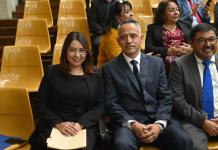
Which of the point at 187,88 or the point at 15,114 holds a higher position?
the point at 187,88

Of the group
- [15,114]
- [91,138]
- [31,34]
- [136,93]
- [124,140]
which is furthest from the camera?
[31,34]

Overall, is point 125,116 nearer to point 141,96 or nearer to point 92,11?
point 141,96

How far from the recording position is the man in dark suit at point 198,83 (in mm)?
2457

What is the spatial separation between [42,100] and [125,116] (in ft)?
1.83

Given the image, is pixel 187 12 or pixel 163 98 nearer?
pixel 163 98

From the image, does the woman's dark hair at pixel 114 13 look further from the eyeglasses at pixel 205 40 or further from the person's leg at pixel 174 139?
the person's leg at pixel 174 139

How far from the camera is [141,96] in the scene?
2.46 meters

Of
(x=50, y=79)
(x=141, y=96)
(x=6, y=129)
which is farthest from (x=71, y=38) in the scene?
(x=6, y=129)

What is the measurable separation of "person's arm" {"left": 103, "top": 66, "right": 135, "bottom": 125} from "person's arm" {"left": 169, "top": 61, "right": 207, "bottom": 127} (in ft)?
1.12

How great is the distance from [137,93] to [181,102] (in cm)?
30

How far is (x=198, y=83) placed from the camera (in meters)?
2.49

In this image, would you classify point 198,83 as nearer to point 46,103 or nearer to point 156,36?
point 156,36

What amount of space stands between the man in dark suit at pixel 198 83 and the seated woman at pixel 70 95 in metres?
0.53

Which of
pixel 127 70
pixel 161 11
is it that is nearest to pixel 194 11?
pixel 161 11
